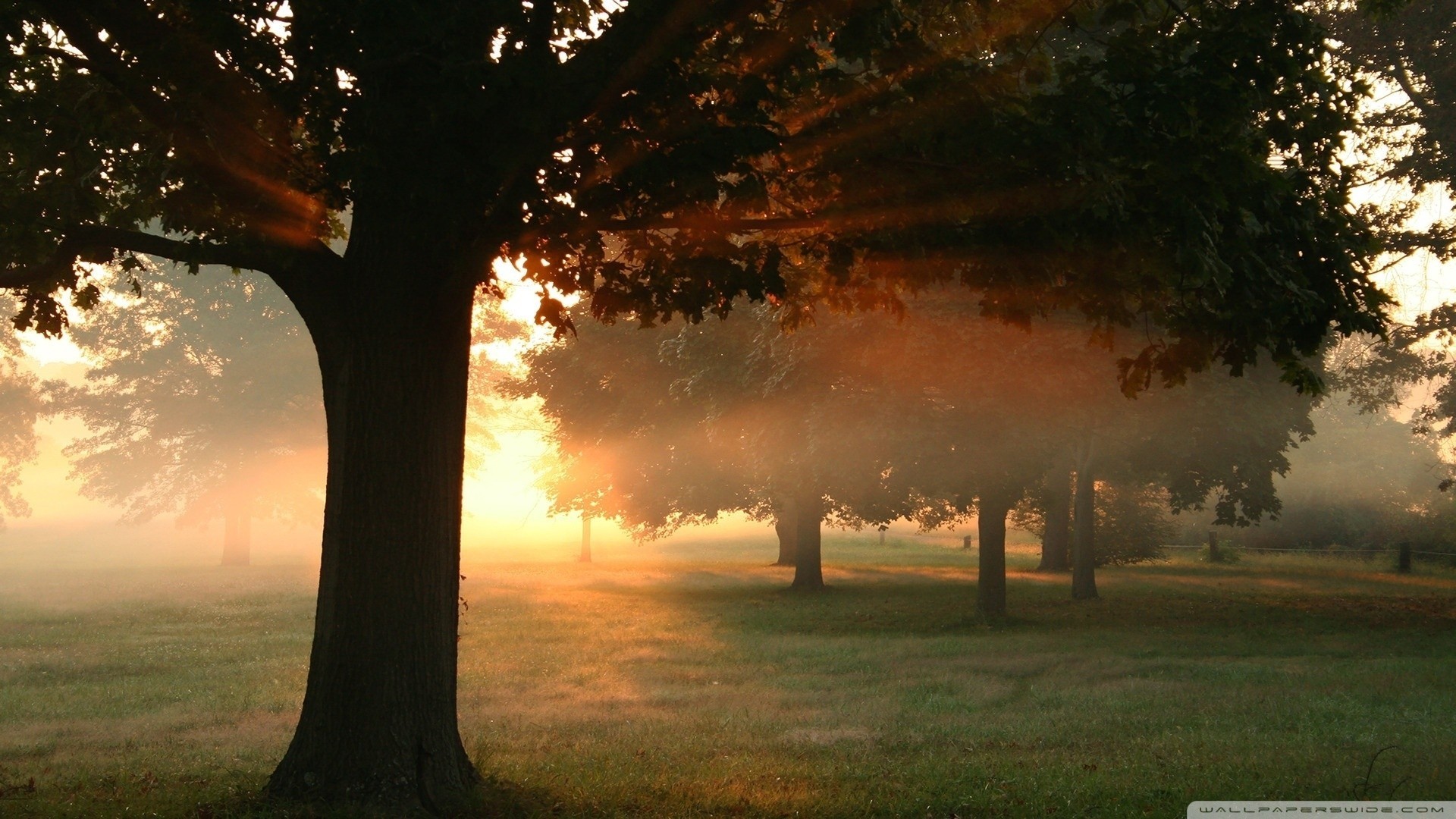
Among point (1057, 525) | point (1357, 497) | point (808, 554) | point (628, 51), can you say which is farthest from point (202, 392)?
point (1357, 497)

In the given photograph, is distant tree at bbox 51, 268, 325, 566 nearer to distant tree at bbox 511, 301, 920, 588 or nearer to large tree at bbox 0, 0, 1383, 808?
distant tree at bbox 511, 301, 920, 588

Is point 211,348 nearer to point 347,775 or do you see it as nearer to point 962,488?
point 962,488

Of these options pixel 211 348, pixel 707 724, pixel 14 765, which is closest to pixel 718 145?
pixel 707 724

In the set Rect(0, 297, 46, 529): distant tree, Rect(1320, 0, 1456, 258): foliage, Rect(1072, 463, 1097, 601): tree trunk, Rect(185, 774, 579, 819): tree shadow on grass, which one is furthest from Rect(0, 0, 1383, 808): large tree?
Rect(0, 297, 46, 529): distant tree

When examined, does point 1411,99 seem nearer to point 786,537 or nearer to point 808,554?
point 808,554

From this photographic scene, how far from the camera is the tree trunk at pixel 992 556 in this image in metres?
25.5

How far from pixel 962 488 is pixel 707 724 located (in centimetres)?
1409

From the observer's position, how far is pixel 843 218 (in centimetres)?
873

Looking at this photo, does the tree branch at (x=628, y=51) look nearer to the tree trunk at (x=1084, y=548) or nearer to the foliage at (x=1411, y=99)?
the foliage at (x=1411, y=99)

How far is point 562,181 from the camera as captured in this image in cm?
836

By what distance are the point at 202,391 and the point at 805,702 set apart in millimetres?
37328

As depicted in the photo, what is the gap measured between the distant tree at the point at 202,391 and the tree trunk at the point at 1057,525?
26.4 meters

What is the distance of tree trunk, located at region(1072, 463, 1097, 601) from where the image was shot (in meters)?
31.8

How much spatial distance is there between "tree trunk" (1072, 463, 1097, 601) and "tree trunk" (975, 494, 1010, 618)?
21.2ft
